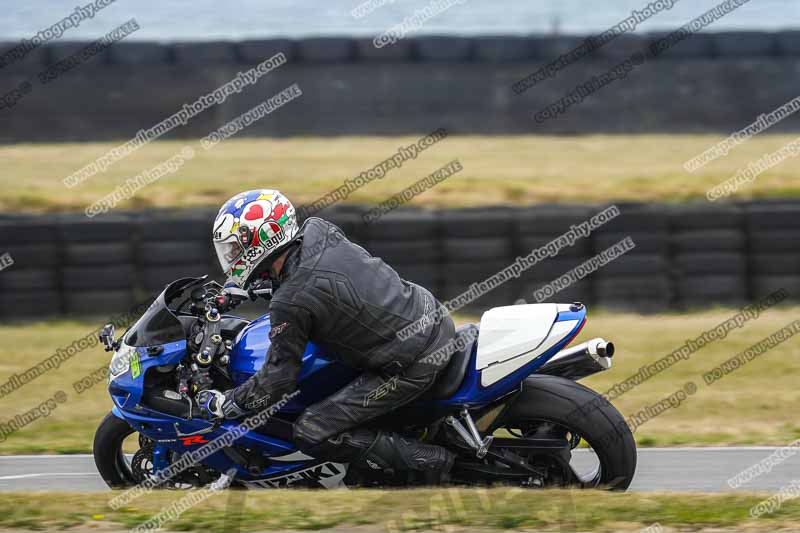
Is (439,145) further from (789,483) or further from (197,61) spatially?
(789,483)

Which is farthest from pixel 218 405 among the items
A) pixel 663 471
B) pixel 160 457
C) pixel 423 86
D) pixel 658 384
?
pixel 423 86

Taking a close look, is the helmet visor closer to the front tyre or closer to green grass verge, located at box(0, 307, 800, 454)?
the front tyre

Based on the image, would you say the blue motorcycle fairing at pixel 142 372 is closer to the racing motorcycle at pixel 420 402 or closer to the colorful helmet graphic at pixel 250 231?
the racing motorcycle at pixel 420 402

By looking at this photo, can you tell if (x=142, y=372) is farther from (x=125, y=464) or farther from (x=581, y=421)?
(x=581, y=421)

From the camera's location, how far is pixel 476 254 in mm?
11078

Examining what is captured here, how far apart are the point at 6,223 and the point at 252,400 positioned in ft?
21.7

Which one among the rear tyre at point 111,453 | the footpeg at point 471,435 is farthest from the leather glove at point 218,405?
the footpeg at point 471,435

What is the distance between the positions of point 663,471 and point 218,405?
9.33 ft

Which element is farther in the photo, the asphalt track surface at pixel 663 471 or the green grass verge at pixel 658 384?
the green grass verge at pixel 658 384

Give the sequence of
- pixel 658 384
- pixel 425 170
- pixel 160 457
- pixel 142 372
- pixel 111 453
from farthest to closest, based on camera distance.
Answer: pixel 425 170, pixel 658 384, pixel 111 453, pixel 160 457, pixel 142 372

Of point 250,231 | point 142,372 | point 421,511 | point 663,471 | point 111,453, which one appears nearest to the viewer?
point 421,511

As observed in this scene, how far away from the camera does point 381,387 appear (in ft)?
17.7

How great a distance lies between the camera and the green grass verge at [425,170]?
1359 centimetres

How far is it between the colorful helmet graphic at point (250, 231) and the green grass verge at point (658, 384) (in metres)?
2.88
